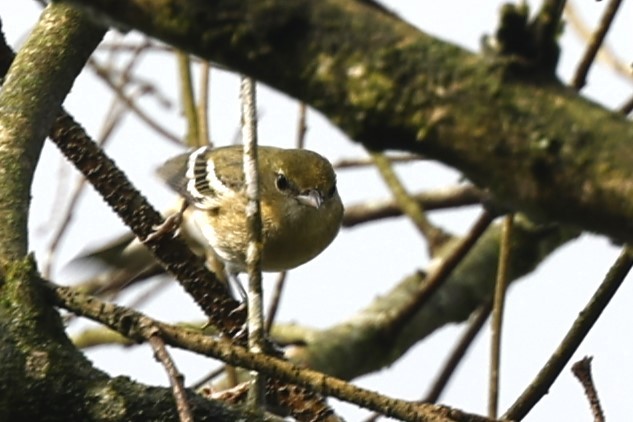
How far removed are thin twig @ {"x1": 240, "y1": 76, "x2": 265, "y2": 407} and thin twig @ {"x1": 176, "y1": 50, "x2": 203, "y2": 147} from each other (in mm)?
2696

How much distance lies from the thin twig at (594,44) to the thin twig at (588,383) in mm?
1022

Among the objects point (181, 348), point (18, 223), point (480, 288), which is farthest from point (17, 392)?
point (480, 288)

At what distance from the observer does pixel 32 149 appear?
2.45 m

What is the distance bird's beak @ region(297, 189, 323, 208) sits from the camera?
4871 mm

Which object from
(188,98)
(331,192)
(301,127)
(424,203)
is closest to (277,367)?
(301,127)

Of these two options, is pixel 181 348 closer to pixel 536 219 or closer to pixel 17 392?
pixel 17 392

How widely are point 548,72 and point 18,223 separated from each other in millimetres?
1388

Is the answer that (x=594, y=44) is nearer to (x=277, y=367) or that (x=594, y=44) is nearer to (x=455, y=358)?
(x=277, y=367)

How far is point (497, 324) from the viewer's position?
321 centimetres

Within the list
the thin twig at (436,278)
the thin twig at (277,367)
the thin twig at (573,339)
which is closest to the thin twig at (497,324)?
the thin twig at (573,339)

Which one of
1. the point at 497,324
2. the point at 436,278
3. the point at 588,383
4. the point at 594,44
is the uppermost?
the point at 436,278

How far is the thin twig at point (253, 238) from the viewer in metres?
1.97

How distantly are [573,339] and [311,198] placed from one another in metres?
2.62

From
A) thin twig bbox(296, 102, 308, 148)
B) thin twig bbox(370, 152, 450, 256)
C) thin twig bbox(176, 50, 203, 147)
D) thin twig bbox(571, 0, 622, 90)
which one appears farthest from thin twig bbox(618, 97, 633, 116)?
thin twig bbox(176, 50, 203, 147)
